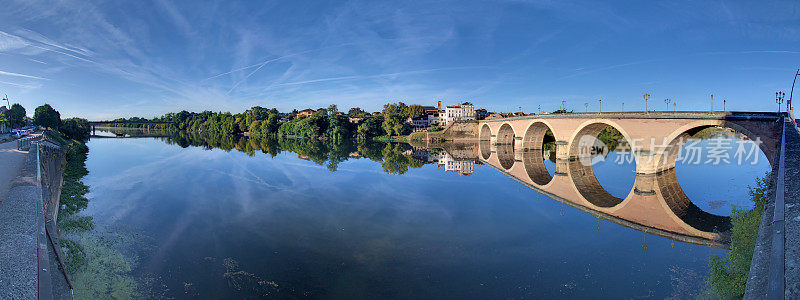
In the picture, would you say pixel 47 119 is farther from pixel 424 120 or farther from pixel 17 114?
pixel 424 120

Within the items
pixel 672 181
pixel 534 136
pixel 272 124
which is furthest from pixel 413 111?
pixel 672 181

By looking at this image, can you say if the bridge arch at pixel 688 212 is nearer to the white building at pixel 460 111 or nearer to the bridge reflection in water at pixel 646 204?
the bridge reflection in water at pixel 646 204

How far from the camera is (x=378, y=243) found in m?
12.5

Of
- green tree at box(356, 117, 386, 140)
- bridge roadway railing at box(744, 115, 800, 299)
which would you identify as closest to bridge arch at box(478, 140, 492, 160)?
green tree at box(356, 117, 386, 140)

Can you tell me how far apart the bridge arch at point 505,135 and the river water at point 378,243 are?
37624mm

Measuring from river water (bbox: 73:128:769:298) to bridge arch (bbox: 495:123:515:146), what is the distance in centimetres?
3762

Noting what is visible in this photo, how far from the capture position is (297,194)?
68.5 feet

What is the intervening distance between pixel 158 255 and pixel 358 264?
Answer: 661 centimetres

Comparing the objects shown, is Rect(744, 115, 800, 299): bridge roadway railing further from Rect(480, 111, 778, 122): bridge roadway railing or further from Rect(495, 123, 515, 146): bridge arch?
Rect(495, 123, 515, 146): bridge arch

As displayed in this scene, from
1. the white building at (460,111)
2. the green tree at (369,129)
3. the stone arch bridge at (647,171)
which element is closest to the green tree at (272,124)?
the green tree at (369,129)

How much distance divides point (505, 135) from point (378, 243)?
56.0 meters

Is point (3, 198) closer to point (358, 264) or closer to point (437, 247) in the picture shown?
point (358, 264)

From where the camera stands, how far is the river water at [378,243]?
366 inches

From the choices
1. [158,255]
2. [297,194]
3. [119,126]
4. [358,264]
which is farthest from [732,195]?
[119,126]
